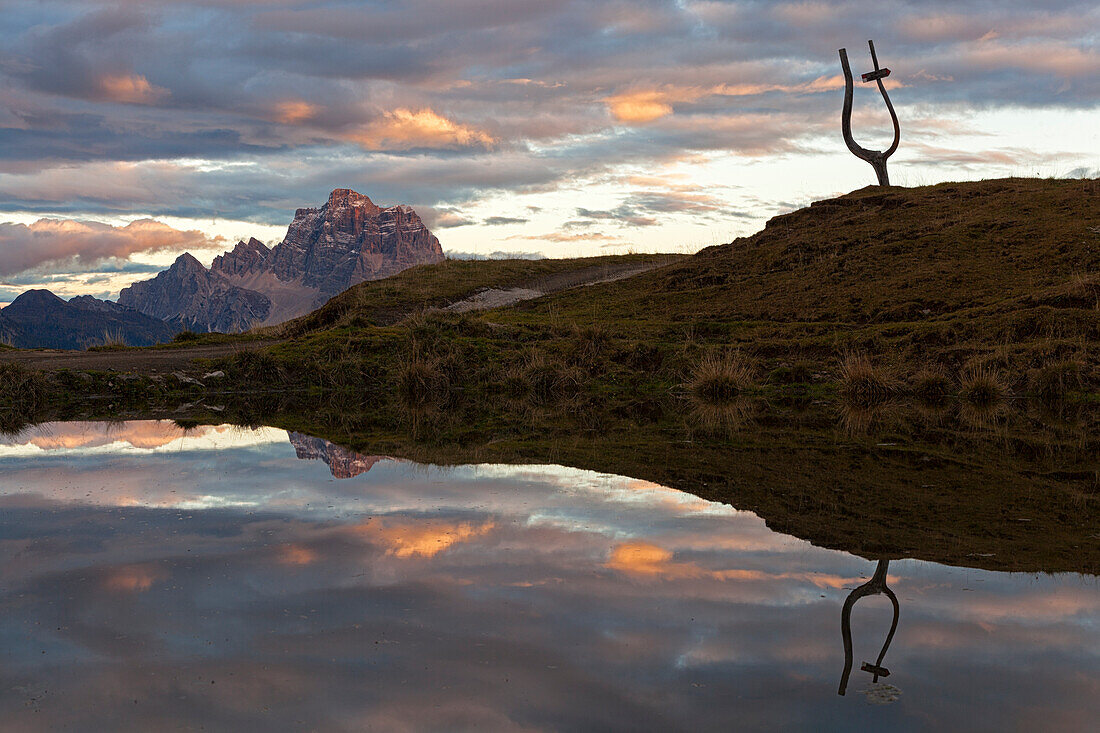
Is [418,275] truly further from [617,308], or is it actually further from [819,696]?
[819,696]

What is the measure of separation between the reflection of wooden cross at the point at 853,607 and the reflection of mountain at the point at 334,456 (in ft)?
20.6

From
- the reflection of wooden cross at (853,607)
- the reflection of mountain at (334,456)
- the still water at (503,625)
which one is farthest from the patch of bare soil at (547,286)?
the reflection of wooden cross at (853,607)

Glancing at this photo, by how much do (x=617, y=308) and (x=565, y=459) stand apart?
866 inches

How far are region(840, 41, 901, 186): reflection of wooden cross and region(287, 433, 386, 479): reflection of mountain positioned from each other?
3444cm

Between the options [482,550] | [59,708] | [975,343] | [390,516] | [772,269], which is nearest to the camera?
[59,708]

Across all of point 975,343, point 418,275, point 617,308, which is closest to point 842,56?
point 617,308

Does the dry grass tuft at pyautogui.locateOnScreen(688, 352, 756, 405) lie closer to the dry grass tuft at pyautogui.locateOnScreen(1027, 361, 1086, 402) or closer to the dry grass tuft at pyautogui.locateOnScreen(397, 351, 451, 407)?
the dry grass tuft at pyautogui.locateOnScreen(397, 351, 451, 407)

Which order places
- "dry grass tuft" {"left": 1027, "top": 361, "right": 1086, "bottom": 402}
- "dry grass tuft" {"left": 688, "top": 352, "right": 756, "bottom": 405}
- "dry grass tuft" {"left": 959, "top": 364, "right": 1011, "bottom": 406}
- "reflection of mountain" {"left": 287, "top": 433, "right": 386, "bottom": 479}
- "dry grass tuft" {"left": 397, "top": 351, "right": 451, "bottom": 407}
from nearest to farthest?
"reflection of mountain" {"left": 287, "top": 433, "right": 386, "bottom": 479} < "dry grass tuft" {"left": 959, "top": 364, "right": 1011, "bottom": 406} < "dry grass tuft" {"left": 1027, "top": 361, "right": 1086, "bottom": 402} < "dry grass tuft" {"left": 688, "top": 352, "right": 756, "bottom": 405} < "dry grass tuft" {"left": 397, "top": 351, "right": 451, "bottom": 407}

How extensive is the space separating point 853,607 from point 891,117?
133 ft

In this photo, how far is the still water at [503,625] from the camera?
161 inches

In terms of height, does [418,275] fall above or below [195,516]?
above

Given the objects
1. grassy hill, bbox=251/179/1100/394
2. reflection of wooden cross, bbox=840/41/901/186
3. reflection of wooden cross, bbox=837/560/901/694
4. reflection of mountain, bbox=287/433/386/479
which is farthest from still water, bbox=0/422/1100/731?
reflection of wooden cross, bbox=840/41/901/186

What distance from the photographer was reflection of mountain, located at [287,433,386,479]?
11.1 m

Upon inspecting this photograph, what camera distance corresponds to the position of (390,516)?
8.27 meters
